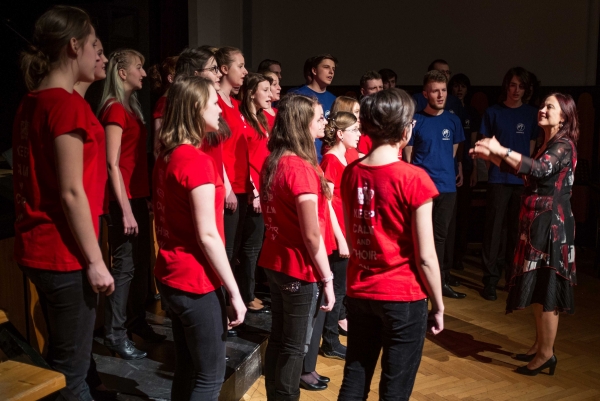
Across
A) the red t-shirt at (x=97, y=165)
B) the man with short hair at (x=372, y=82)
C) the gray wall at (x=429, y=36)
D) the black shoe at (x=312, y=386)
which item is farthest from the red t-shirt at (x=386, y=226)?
the gray wall at (x=429, y=36)

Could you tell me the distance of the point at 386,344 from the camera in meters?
2.10

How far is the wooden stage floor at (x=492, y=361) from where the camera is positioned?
3.23 m

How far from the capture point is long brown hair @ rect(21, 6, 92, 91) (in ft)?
6.07

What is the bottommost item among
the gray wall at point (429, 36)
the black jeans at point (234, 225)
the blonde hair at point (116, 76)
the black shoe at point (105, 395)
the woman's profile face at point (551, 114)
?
the black shoe at point (105, 395)

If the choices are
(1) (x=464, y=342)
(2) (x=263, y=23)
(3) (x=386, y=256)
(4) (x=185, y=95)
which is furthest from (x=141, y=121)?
(2) (x=263, y=23)

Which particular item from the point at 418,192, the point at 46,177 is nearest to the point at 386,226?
the point at 418,192

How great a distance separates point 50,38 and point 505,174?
12.3ft

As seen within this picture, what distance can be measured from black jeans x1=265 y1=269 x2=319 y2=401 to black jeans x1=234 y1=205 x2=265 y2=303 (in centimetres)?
121

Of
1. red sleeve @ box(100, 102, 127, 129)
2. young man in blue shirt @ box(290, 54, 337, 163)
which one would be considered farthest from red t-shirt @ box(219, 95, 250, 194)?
young man in blue shirt @ box(290, 54, 337, 163)

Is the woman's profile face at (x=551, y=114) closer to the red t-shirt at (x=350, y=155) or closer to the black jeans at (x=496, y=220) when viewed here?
the red t-shirt at (x=350, y=155)

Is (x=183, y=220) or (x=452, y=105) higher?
(x=452, y=105)

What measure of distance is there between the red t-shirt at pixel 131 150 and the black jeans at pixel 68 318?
1.07 meters

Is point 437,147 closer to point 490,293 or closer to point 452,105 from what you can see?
point 452,105

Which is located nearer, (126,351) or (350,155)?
(126,351)
